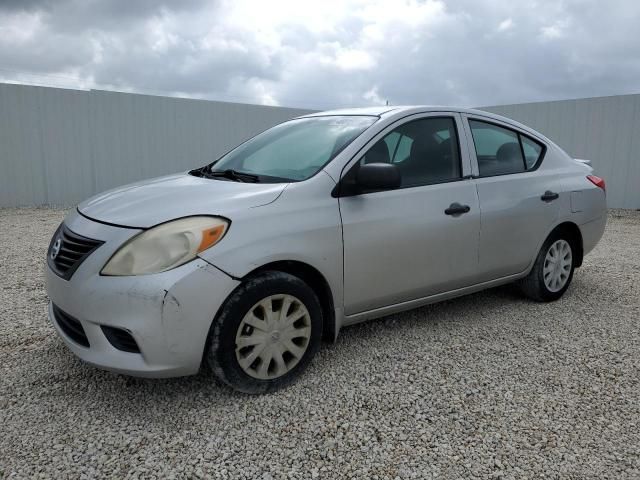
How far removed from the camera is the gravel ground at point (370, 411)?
216 centimetres

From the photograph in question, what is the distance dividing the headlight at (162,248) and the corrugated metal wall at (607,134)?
11.4 m

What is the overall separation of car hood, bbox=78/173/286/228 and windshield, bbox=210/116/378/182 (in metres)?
0.28

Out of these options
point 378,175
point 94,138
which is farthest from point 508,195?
point 94,138

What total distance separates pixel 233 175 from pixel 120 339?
1234mm

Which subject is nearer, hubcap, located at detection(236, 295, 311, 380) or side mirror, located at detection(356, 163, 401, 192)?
hubcap, located at detection(236, 295, 311, 380)

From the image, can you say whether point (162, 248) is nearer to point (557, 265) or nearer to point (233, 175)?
point (233, 175)

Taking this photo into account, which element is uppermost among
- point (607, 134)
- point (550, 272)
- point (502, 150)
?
point (607, 134)

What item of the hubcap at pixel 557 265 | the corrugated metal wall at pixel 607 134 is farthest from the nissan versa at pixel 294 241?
the corrugated metal wall at pixel 607 134

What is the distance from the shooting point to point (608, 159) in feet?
37.2

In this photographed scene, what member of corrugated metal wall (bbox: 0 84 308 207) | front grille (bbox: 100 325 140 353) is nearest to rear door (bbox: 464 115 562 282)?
front grille (bbox: 100 325 140 353)

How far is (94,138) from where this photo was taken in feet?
36.3

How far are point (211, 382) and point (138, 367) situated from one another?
1.86ft

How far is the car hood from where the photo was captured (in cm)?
249

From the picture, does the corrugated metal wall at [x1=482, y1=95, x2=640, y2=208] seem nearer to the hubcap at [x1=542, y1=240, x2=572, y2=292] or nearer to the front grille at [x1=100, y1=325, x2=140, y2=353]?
the hubcap at [x1=542, y1=240, x2=572, y2=292]
